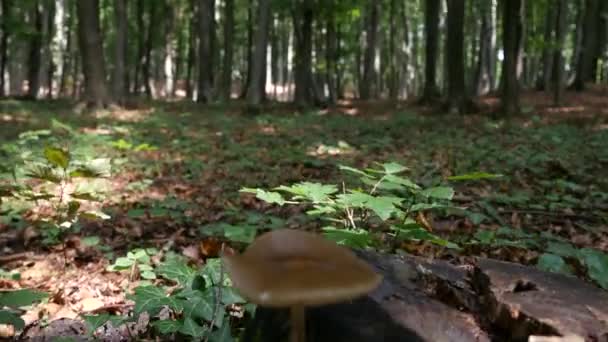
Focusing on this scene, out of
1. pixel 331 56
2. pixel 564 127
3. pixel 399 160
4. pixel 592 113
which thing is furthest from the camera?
pixel 331 56

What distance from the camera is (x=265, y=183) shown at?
6.59 m

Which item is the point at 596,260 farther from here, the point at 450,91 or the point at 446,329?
the point at 450,91

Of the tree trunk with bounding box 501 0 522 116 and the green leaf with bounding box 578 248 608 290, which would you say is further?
the tree trunk with bounding box 501 0 522 116

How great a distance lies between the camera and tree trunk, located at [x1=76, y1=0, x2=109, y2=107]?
582 inches

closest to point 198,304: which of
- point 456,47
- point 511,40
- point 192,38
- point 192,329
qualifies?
point 192,329

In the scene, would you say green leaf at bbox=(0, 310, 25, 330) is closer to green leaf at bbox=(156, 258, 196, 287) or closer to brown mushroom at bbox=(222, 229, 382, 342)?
green leaf at bbox=(156, 258, 196, 287)

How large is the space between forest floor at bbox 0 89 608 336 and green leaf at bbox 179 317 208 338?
951mm

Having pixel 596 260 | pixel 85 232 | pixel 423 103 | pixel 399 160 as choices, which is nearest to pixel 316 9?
pixel 423 103

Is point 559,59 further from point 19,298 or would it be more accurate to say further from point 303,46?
point 19,298

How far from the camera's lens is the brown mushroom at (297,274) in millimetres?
1307

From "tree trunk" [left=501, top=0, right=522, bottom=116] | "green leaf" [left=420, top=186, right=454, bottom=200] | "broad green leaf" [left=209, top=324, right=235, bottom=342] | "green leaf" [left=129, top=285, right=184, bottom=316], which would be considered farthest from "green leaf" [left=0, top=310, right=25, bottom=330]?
"tree trunk" [left=501, top=0, right=522, bottom=116]

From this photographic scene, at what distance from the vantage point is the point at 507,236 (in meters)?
4.36

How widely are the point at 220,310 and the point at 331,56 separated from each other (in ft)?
71.6

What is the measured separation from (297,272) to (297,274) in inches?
0.4
